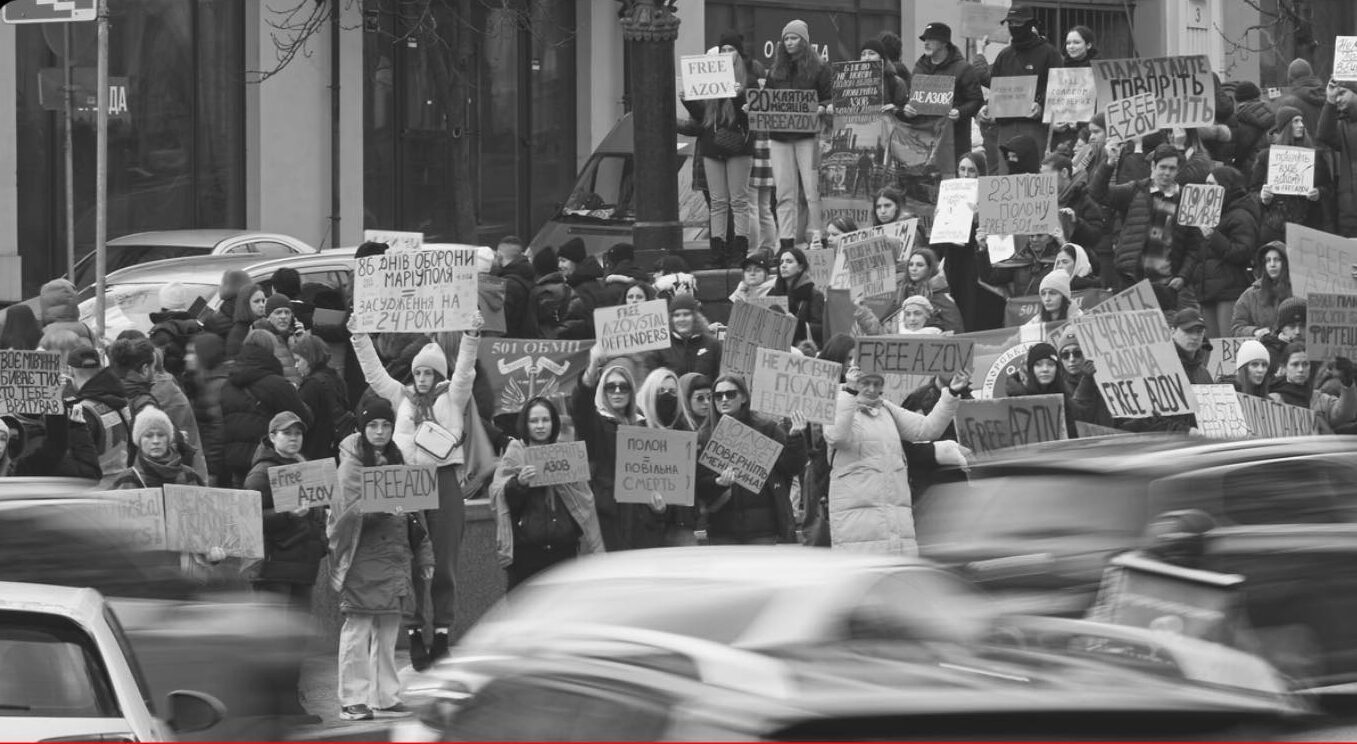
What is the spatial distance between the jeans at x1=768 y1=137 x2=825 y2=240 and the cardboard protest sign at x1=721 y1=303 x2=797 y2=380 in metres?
4.93

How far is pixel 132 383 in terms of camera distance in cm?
1234

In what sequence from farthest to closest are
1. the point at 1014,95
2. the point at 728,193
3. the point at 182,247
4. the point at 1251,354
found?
the point at 182,247
the point at 1014,95
the point at 728,193
the point at 1251,354

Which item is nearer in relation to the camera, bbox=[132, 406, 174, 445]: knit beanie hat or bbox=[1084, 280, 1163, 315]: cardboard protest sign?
bbox=[132, 406, 174, 445]: knit beanie hat

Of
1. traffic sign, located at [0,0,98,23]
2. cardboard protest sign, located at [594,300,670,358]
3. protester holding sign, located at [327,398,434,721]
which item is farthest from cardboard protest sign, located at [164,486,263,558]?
traffic sign, located at [0,0,98,23]

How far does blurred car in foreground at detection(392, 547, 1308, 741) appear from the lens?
5.30 m

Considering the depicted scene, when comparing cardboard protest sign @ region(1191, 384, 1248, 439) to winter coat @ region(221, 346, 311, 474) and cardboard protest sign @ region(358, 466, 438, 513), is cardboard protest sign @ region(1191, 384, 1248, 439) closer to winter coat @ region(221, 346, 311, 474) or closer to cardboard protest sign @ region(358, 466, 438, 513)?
cardboard protest sign @ region(358, 466, 438, 513)

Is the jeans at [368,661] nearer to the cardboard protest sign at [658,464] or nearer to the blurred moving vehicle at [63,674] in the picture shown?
the cardboard protest sign at [658,464]

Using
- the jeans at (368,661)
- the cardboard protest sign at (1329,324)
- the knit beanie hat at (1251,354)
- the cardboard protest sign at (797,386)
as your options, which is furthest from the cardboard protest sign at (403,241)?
the cardboard protest sign at (1329,324)

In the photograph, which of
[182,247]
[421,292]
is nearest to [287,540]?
[421,292]

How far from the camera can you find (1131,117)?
1792cm

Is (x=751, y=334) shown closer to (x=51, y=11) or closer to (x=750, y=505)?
(x=750, y=505)

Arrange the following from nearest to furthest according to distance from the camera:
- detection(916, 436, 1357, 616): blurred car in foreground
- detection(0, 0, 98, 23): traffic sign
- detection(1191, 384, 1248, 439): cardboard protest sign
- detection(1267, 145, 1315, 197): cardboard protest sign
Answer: detection(916, 436, 1357, 616): blurred car in foreground
detection(1191, 384, 1248, 439): cardboard protest sign
detection(0, 0, 98, 23): traffic sign
detection(1267, 145, 1315, 197): cardboard protest sign

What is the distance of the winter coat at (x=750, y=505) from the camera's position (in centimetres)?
1233

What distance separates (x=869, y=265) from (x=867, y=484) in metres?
3.65
